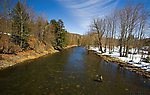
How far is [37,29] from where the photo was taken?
21.3m

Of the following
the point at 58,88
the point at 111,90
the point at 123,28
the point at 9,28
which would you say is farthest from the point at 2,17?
the point at 123,28

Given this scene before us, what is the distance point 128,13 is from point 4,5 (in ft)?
75.6

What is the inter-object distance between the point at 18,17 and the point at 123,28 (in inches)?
892

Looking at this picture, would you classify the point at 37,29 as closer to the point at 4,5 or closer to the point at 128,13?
the point at 4,5

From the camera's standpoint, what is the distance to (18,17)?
14617 mm

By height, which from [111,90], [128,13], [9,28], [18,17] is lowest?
[111,90]

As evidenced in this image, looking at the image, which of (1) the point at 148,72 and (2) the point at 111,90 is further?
(1) the point at 148,72

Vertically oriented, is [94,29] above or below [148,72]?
above

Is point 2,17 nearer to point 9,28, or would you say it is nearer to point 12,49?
point 9,28

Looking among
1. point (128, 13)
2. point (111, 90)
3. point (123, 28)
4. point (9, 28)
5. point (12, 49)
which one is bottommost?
point (111, 90)

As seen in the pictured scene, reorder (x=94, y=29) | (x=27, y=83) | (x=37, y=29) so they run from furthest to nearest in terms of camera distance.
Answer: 1. (x=94, y=29)
2. (x=37, y=29)
3. (x=27, y=83)

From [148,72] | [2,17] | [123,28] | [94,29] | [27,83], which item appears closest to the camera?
[27,83]

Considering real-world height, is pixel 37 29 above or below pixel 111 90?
above

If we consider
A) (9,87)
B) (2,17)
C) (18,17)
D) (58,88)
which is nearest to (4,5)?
(2,17)
